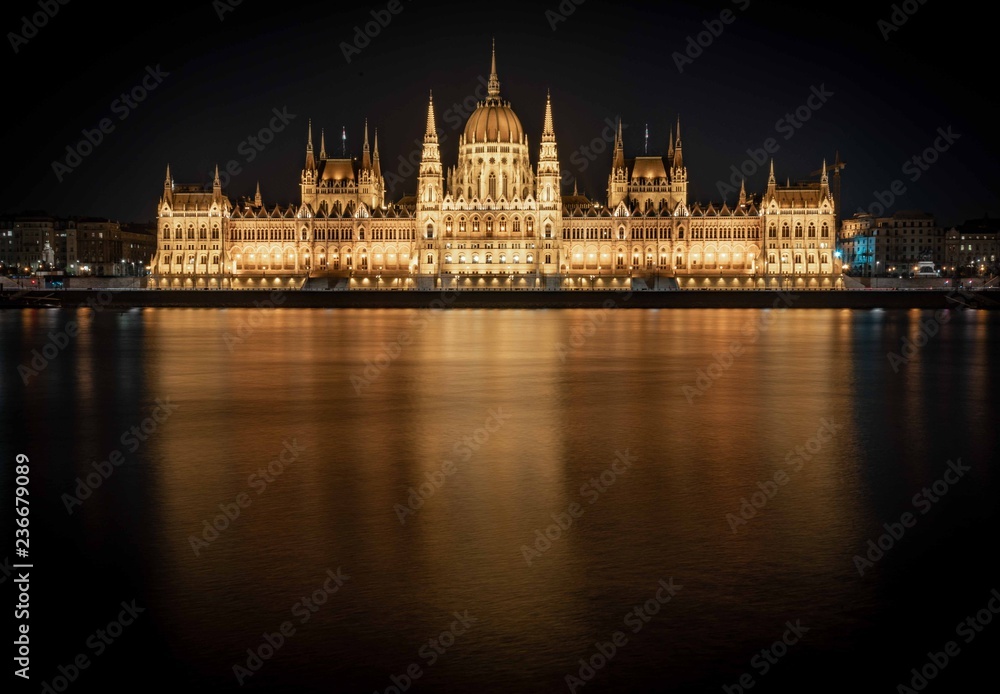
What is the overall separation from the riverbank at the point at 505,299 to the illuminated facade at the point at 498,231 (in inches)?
662

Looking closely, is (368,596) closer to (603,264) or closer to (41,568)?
(41,568)

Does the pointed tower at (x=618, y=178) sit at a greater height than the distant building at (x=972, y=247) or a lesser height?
greater

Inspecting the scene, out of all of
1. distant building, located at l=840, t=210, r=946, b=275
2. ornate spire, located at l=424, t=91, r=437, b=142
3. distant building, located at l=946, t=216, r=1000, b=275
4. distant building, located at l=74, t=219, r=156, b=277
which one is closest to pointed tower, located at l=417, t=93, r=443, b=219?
ornate spire, located at l=424, t=91, r=437, b=142

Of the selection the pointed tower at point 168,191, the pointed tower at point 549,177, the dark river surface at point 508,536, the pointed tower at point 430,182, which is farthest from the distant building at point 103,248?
the dark river surface at point 508,536

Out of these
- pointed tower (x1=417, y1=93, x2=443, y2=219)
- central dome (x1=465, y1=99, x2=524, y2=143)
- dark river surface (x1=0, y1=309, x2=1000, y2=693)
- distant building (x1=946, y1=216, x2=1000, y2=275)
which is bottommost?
dark river surface (x1=0, y1=309, x2=1000, y2=693)

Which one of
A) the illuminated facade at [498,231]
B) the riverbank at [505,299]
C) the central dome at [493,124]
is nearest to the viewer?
the riverbank at [505,299]

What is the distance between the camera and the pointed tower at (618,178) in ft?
372

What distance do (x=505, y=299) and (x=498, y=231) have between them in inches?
971

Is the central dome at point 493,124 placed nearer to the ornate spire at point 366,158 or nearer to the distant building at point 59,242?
the ornate spire at point 366,158

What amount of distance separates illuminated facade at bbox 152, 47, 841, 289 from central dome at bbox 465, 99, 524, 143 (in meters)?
0.14

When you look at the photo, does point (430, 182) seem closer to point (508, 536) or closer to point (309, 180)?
point (309, 180)

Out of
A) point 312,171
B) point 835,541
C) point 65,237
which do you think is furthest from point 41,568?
point 65,237

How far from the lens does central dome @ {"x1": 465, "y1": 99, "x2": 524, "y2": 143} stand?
356ft

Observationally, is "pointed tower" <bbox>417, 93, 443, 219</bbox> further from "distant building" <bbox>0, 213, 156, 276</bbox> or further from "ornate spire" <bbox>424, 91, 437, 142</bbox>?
"distant building" <bbox>0, 213, 156, 276</bbox>
